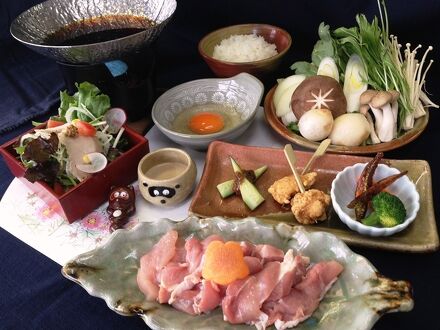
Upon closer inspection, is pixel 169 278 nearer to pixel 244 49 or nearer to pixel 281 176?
pixel 281 176

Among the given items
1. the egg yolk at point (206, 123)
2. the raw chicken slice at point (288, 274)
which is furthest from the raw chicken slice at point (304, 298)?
the egg yolk at point (206, 123)

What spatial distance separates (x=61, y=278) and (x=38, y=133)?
45 centimetres

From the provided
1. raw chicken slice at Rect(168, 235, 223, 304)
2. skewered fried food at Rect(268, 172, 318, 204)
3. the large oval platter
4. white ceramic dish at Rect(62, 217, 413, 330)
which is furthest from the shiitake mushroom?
raw chicken slice at Rect(168, 235, 223, 304)

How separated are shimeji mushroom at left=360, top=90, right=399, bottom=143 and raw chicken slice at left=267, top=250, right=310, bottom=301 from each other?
25.7 inches

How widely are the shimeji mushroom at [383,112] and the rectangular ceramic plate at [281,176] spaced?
0.14 metres

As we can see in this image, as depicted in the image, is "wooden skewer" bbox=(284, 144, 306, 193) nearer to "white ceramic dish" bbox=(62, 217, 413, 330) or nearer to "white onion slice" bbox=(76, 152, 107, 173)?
"white ceramic dish" bbox=(62, 217, 413, 330)

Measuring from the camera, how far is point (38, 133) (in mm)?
1378

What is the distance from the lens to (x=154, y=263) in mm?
1127

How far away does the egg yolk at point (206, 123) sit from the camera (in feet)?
5.44

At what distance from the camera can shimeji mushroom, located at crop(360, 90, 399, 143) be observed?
152cm

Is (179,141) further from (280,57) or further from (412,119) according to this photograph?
(412,119)

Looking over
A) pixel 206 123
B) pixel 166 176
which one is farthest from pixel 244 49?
pixel 166 176

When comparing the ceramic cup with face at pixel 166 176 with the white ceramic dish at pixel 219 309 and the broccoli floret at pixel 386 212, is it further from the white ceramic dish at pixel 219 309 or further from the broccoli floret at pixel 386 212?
the broccoli floret at pixel 386 212

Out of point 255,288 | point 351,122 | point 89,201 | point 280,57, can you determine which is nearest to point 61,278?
point 89,201
